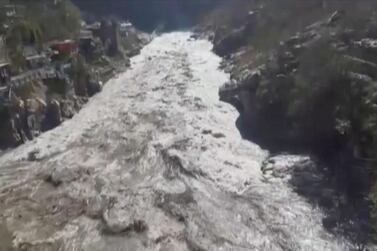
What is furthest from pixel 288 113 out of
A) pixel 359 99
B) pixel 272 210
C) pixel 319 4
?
pixel 319 4

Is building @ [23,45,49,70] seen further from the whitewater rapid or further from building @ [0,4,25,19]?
building @ [0,4,25,19]

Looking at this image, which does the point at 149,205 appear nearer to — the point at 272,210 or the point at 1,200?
the point at 272,210

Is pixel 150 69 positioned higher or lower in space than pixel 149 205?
lower

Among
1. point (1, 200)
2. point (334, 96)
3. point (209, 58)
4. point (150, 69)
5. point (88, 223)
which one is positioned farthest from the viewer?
point (209, 58)

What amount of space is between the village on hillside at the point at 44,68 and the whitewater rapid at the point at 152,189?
1.43 m

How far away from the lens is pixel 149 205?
23.1m

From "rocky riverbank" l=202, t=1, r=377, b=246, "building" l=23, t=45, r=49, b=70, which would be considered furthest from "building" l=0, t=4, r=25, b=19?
"rocky riverbank" l=202, t=1, r=377, b=246

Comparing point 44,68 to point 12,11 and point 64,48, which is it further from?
point 12,11

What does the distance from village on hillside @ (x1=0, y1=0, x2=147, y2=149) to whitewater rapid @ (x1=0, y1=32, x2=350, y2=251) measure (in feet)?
4.70

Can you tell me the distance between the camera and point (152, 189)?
80.9 feet

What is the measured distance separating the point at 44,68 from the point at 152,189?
793 inches

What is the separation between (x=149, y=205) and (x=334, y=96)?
12.0 metres

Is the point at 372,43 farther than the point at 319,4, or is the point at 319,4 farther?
the point at 319,4

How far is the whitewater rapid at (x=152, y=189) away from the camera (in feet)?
67.5
